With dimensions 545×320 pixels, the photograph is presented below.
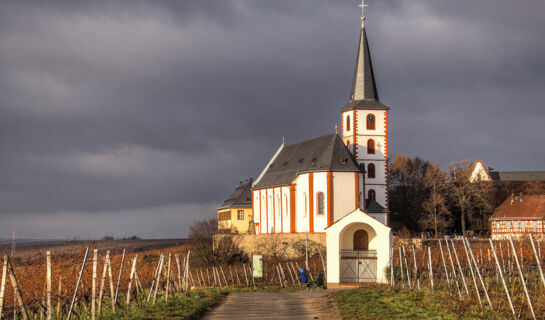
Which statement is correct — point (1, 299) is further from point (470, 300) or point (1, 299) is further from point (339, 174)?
point (339, 174)

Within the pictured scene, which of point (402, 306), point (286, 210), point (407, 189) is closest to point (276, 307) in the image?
point (402, 306)

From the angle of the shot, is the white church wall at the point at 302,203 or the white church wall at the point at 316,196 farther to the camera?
the white church wall at the point at 302,203

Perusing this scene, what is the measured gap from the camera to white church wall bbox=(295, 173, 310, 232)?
186 feet

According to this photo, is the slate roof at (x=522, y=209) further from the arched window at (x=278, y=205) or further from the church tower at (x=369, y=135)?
the arched window at (x=278, y=205)

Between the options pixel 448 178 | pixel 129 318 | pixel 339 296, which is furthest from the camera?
pixel 448 178

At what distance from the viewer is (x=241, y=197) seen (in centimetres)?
7762

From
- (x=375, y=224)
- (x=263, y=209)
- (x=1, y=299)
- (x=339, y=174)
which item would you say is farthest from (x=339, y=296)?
(x=263, y=209)

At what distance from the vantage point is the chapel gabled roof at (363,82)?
62.8m

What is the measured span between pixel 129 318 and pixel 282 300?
8067 mm

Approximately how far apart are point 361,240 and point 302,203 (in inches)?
1022

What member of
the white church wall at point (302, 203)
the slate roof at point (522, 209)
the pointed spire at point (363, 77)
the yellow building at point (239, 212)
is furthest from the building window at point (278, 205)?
the slate roof at point (522, 209)

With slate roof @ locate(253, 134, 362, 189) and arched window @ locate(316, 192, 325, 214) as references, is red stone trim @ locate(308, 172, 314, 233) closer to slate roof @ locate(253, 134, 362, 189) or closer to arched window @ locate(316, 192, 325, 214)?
arched window @ locate(316, 192, 325, 214)

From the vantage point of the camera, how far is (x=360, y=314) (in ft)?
61.8

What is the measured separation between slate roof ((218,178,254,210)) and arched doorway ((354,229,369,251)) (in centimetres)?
4524
